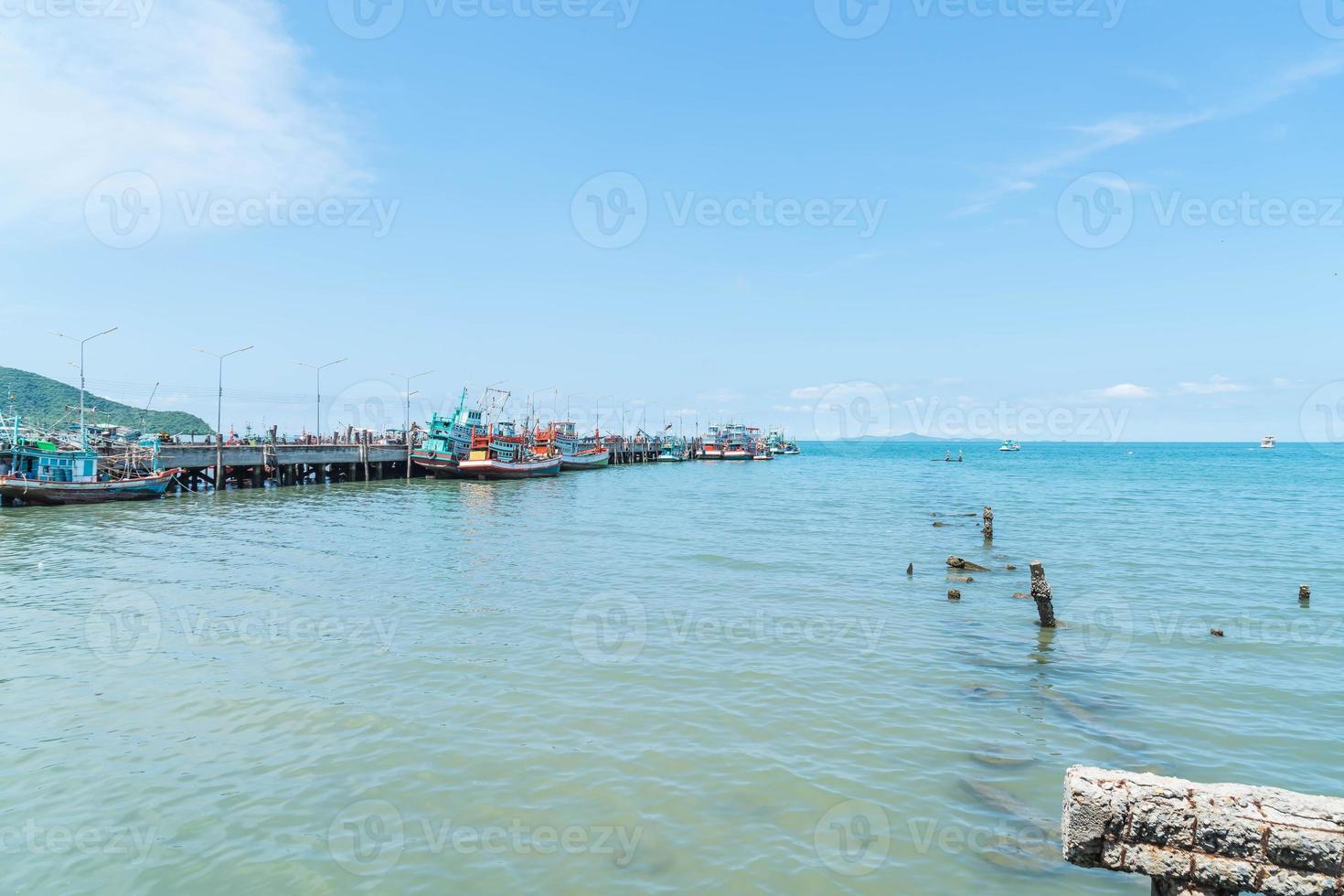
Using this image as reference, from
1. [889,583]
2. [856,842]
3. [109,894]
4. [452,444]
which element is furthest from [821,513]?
[452,444]

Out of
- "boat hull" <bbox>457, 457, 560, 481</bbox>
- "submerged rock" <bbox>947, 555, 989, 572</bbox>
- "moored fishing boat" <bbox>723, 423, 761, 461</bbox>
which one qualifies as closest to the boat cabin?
"boat hull" <bbox>457, 457, 560, 481</bbox>

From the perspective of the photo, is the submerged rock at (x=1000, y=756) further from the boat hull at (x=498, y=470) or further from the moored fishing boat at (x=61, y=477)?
the boat hull at (x=498, y=470)

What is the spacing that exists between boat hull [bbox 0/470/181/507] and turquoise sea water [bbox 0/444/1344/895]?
2177cm

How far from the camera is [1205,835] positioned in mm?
4316

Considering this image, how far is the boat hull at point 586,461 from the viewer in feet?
369

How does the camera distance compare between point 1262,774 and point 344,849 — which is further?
point 1262,774

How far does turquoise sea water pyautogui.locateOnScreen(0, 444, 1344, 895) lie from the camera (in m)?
8.59

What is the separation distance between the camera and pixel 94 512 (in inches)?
1756

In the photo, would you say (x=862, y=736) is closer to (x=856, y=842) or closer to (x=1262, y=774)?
(x=856, y=842)

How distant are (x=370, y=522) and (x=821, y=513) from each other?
28.7 metres

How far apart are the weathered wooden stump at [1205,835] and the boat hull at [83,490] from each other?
2338 inches

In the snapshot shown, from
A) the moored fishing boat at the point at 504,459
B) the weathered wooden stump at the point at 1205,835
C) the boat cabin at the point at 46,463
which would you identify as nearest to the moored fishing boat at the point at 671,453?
the moored fishing boat at the point at 504,459

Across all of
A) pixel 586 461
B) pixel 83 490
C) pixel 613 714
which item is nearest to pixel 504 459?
pixel 586 461

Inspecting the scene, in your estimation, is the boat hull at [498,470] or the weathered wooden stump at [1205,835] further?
the boat hull at [498,470]
